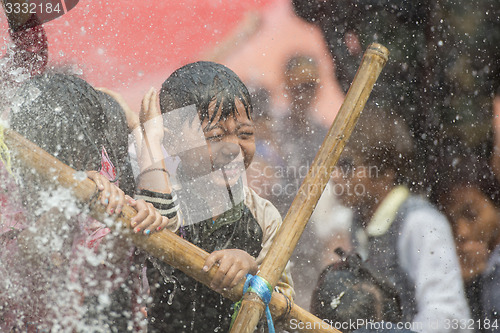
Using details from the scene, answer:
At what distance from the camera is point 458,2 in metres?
2.96

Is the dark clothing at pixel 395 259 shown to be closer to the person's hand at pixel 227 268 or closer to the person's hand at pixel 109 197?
the person's hand at pixel 227 268

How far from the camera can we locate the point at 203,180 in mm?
1664

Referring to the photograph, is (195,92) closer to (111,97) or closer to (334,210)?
(111,97)

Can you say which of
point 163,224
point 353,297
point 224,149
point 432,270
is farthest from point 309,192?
point 432,270

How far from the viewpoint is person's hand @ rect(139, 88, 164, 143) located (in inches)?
66.9

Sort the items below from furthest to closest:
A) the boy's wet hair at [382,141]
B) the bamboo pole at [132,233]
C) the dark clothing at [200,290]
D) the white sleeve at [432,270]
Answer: the boy's wet hair at [382,141]
the white sleeve at [432,270]
the dark clothing at [200,290]
the bamboo pole at [132,233]

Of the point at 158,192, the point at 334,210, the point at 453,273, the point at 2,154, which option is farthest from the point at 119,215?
the point at 334,210

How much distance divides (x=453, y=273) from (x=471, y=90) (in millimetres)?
1062

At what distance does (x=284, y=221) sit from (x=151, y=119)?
21.3 inches

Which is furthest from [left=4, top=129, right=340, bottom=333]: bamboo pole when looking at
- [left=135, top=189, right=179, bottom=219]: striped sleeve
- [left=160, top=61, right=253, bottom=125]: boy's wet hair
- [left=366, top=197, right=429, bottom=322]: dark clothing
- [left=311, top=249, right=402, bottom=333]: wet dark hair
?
[left=366, top=197, right=429, bottom=322]: dark clothing

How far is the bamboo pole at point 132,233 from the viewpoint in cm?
133

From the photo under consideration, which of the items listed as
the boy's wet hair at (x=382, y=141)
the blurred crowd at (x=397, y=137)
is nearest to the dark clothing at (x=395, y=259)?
the blurred crowd at (x=397, y=137)

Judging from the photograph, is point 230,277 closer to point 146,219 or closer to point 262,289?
point 262,289

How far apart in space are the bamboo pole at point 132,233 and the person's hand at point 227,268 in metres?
0.01
